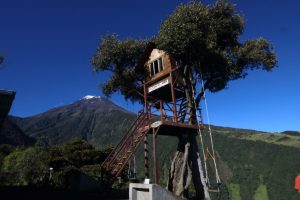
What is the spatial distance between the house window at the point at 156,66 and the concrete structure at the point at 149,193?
12.9m

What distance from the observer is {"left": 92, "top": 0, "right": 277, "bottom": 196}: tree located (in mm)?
23828

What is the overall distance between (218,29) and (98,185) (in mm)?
14204

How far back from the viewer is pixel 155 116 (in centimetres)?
2520

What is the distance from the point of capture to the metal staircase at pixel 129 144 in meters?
25.0

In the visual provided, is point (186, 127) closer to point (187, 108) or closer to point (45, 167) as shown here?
point (187, 108)

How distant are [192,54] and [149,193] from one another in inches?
506

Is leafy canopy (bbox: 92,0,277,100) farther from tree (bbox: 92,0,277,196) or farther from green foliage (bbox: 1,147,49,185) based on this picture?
green foliage (bbox: 1,147,49,185)

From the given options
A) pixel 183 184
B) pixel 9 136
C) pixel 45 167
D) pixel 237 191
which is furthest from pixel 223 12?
pixel 9 136

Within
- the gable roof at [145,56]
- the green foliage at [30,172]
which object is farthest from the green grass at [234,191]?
the gable roof at [145,56]

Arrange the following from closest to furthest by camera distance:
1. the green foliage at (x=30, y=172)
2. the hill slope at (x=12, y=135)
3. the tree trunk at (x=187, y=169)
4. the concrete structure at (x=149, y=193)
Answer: the concrete structure at (x=149, y=193) → the tree trunk at (x=187, y=169) → the green foliage at (x=30, y=172) → the hill slope at (x=12, y=135)

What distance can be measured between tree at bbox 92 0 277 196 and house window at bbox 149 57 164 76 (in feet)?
4.13

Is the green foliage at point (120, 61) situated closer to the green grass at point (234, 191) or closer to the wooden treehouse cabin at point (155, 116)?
the wooden treehouse cabin at point (155, 116)

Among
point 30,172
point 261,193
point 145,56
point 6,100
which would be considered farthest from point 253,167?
point 6,100

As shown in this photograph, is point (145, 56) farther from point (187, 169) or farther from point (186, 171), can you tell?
point (186, 171)
